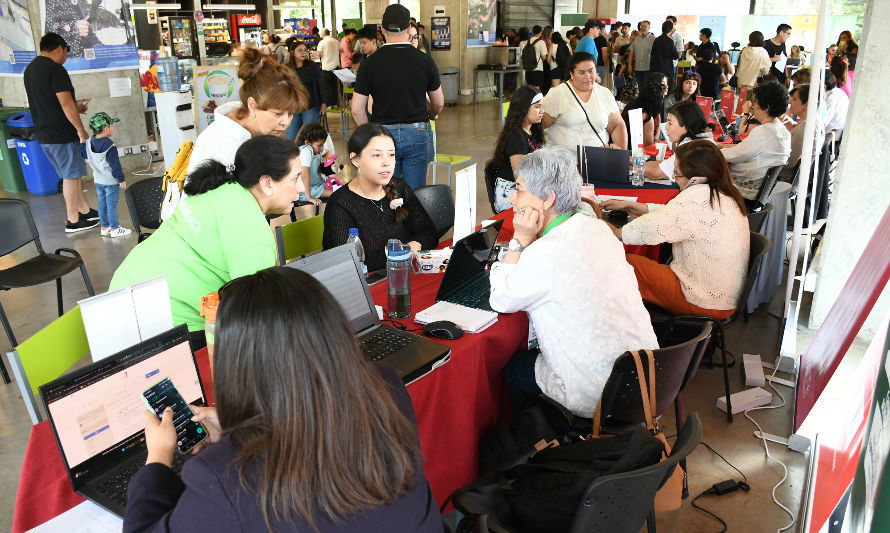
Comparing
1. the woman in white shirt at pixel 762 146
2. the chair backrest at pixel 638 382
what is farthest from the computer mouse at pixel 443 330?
the woman in white shirt at pixel 762 146

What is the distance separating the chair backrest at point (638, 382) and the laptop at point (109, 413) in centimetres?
123

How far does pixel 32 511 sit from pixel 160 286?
57 centimetres

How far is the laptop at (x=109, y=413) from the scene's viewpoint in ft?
4.63

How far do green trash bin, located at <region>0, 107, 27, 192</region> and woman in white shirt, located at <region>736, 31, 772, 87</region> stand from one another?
30.5 feet

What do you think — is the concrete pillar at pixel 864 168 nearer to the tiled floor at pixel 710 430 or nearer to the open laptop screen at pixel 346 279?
the tiled floor at pixel 710 430

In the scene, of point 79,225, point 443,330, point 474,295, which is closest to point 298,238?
point 474,295

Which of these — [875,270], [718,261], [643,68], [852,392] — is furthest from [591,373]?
[643,68]

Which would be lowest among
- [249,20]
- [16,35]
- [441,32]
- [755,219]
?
[755,219]

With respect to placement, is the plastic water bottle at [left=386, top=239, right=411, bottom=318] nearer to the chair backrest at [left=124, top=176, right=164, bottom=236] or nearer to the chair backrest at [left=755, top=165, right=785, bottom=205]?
the chair backrest at [left=124, top=176, right=164, bottom=236]

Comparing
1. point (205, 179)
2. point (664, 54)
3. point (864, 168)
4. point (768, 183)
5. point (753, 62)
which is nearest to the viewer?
point (205, 179)

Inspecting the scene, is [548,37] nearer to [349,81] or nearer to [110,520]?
[349,81]

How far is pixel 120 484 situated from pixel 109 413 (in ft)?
0.52

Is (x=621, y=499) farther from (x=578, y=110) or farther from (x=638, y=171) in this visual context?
(x=578, y=110)

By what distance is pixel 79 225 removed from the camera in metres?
5.95
